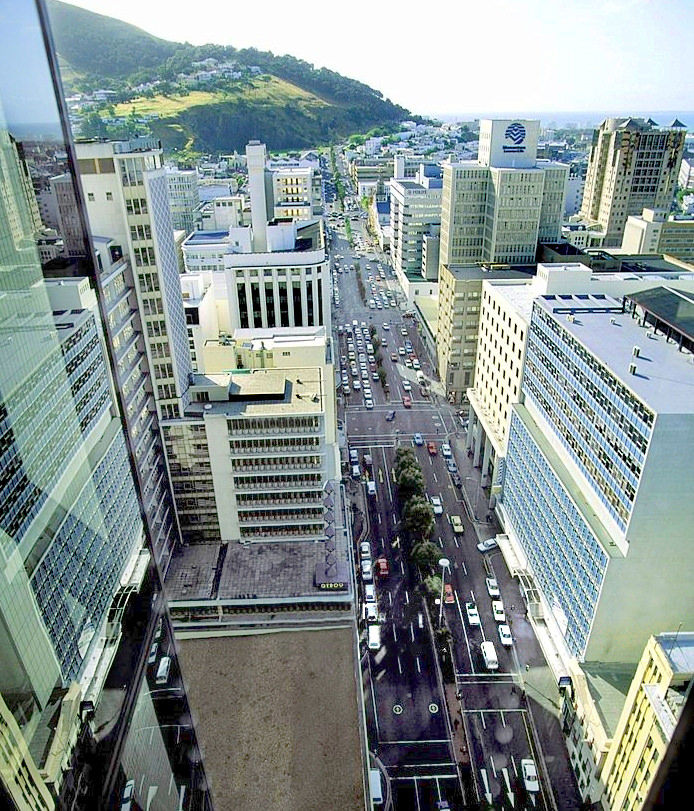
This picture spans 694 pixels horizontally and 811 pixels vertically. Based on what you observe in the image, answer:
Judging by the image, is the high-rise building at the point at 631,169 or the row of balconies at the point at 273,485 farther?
the high-rise building at the point at 631,169

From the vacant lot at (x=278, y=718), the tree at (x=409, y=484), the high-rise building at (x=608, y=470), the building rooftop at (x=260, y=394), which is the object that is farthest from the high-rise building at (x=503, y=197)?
the vacant lot at (x=278, y=718)

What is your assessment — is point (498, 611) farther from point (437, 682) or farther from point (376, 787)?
point (376, 787)

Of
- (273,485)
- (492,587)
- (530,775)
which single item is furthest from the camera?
(492,587)

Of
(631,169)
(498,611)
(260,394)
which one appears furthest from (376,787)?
(631,169)

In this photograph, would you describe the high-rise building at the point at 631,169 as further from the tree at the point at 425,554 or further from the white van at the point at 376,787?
the white van at the point at 376,787

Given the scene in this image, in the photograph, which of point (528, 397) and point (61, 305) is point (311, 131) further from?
point (61, 305)

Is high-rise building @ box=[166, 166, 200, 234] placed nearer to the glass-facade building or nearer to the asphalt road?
the asphalt road
